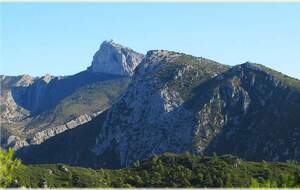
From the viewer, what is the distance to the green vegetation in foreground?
131 meters

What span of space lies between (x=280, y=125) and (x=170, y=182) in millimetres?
76849

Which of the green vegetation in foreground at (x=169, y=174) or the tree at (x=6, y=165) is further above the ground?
the tree at (x=6, y=165)

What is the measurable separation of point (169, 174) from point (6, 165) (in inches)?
4594

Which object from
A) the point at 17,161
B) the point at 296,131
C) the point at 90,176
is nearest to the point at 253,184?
the point at 17,161

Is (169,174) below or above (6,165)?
below

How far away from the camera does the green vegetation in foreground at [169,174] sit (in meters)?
131

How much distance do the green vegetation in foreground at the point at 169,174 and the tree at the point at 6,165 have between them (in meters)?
99.8

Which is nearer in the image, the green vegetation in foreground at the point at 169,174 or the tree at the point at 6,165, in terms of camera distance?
the tree at the point at 6,165

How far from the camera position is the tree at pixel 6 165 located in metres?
22.5

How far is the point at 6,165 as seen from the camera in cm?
2327

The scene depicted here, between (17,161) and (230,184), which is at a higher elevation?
(17,161)

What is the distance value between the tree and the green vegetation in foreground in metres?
99.8

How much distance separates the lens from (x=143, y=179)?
12938 centimetres

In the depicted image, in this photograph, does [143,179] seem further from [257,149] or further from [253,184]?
[253,184]
